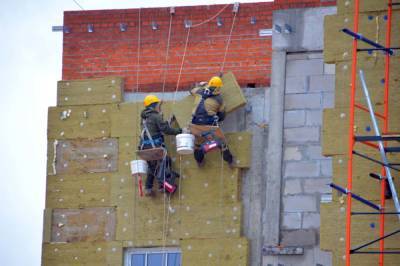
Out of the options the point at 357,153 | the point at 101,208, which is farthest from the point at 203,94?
the point at 357,153

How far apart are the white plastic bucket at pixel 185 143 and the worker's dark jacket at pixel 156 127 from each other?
0.29 metres

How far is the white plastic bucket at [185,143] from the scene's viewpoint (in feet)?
93.1

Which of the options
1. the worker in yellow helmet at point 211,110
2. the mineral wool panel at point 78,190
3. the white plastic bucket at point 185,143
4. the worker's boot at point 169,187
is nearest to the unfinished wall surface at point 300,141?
the worker in yellow helmet at point 211,110

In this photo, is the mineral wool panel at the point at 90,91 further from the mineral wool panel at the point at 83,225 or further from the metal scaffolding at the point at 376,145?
the metal scaffolding at the point at 376,145

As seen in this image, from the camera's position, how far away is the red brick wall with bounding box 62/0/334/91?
2938 centimetres

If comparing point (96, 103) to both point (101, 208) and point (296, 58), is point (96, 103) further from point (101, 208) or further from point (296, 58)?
point (296, 58)

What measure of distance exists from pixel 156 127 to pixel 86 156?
1710 millimetres

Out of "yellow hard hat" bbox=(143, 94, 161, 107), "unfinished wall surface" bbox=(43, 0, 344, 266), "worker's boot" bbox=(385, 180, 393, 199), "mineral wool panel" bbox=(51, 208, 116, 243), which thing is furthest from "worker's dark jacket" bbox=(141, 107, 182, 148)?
"worker's boot" bbox=(385, 180, 393, 199)

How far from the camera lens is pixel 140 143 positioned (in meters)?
29.0

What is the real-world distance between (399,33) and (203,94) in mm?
4151

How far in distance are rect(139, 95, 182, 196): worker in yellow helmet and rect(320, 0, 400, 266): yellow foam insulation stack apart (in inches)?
138

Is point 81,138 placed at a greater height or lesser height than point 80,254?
greater

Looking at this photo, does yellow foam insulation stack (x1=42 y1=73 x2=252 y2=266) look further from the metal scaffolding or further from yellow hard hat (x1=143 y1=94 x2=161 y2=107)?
the metal scaffolding

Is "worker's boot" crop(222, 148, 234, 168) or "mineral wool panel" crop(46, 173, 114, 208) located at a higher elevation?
"worker's boot" crop(222, 148, 234, 168)
